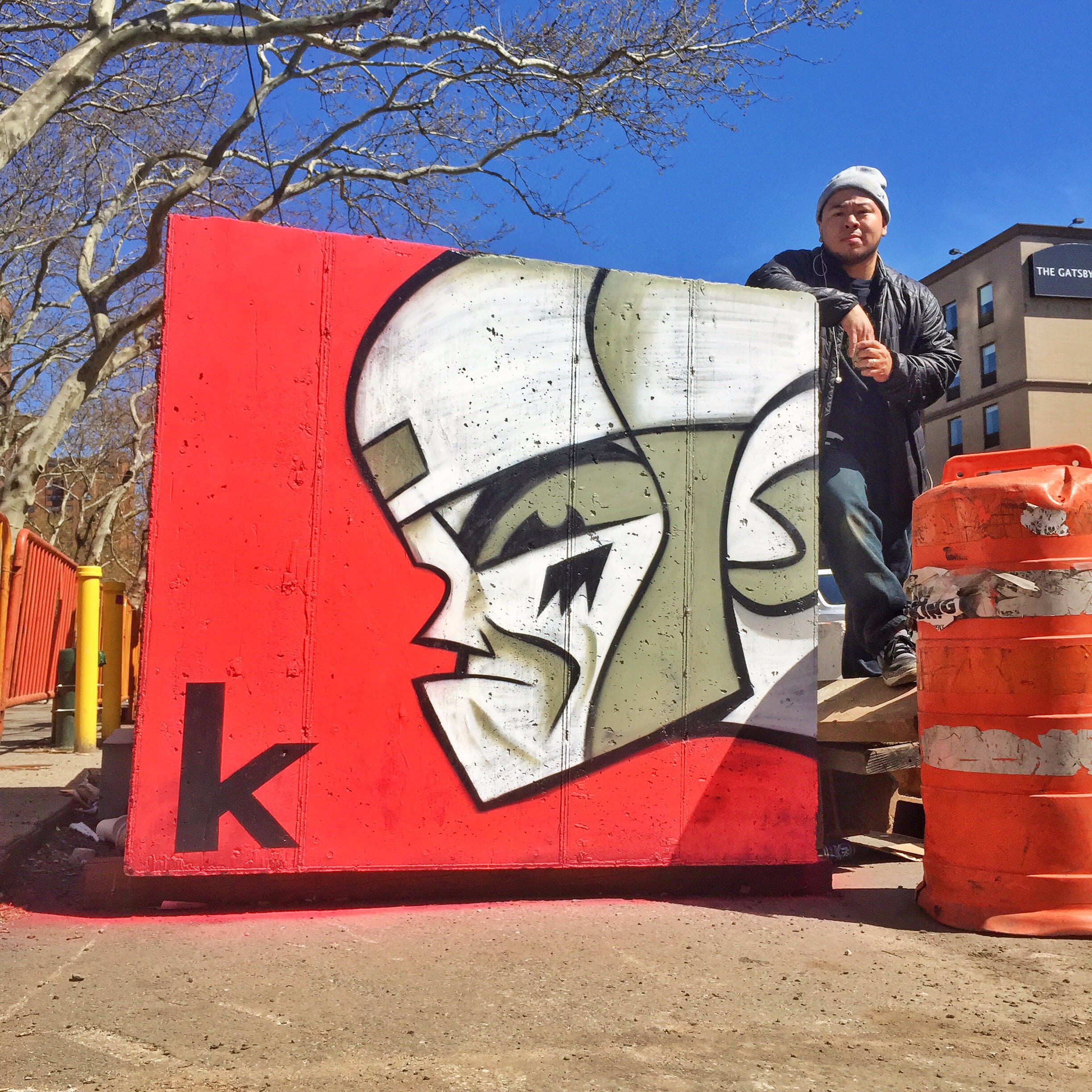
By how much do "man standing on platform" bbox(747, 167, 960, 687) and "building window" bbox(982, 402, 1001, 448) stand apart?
4003 centimetres

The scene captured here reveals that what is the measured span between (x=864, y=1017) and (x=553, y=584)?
200 cm

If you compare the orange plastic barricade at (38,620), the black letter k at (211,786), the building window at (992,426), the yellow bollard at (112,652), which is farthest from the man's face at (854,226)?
the building window at (992,426)

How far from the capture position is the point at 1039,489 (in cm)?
377

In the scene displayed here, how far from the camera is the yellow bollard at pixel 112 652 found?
7461 mm

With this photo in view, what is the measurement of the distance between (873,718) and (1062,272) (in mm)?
42838

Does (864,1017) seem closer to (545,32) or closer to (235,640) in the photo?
(235,640)

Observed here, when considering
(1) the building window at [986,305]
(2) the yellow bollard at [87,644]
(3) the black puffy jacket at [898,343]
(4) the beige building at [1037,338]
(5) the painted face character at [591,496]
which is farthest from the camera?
(1) the building window at [986,305]

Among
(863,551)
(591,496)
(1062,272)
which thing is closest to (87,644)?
(591,496)

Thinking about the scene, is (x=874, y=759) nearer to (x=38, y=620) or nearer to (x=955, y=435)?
(x=38, y=620)

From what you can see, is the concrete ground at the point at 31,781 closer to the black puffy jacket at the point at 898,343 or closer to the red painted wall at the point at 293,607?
the red painted wall at the point at 293,607

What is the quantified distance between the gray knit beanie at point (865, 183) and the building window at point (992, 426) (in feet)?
131

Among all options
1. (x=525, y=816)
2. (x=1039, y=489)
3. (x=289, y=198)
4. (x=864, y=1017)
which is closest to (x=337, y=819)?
(x=525, y=816)

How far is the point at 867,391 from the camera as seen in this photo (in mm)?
5230

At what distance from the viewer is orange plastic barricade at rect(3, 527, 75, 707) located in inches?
366
